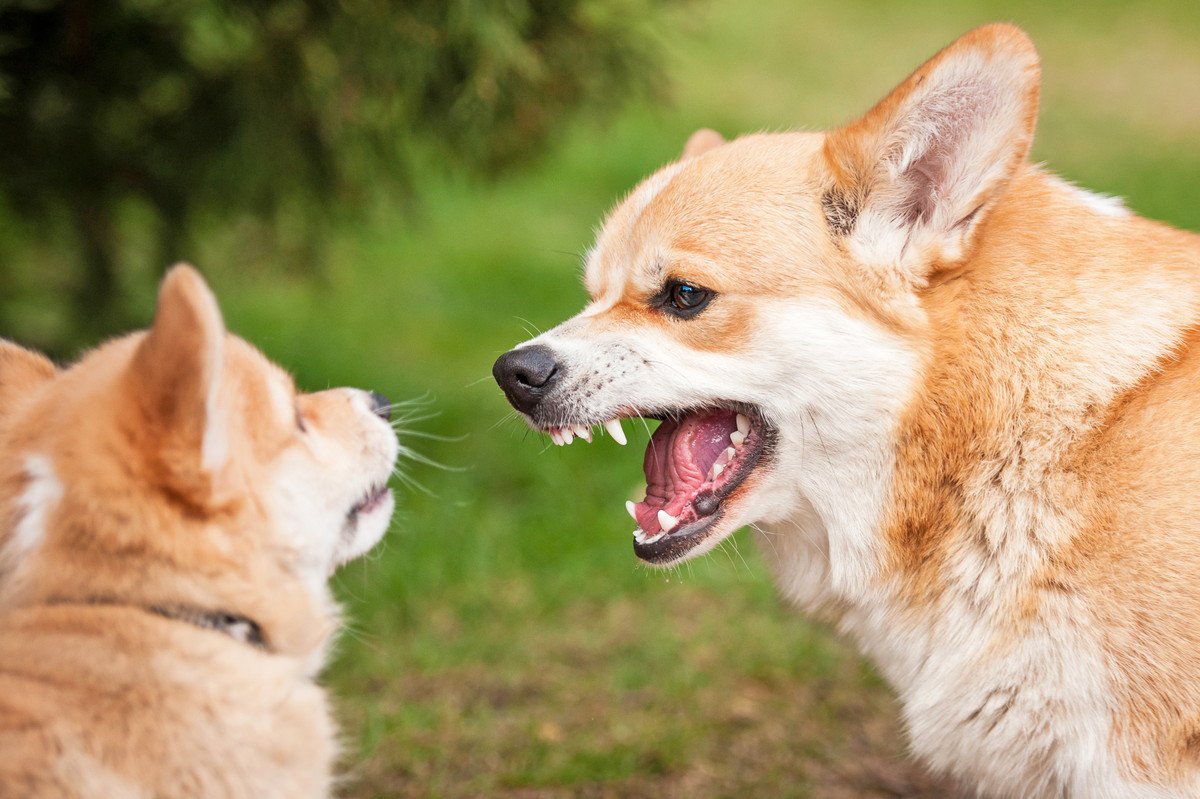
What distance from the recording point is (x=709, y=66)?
Answer: 16406 millimetres

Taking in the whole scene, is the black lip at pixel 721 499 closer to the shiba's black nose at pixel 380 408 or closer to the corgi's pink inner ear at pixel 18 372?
the shiba's black nose at pixel 380 408

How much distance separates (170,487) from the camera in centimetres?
249

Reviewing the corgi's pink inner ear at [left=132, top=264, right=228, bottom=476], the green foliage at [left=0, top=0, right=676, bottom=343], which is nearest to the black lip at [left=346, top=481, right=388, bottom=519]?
the corgi's pink inner ear at [left=132, top=264, right=228, bottom=476]

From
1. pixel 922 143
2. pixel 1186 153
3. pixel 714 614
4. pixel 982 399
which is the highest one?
pixel 922 143

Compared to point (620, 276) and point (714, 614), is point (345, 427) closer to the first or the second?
point (620, 276)

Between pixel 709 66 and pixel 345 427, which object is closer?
pixel 345 427

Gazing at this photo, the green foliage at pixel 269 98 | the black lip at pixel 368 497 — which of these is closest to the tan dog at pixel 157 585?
the black lip at pixel 368 497

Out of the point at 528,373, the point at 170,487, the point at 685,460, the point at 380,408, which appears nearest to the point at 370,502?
the point at 380,408

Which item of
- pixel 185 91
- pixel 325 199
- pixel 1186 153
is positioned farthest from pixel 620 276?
pixel 1186 153

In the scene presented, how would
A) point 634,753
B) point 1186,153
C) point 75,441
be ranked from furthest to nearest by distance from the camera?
point 1186,153 → point 634,753 → point 75,441

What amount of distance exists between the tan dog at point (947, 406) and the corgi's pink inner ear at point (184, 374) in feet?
3.26

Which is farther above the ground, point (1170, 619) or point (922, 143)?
point (922, 143)

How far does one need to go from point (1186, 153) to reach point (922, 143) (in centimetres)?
1117

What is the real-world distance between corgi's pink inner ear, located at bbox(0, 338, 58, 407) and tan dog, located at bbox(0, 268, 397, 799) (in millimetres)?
138
